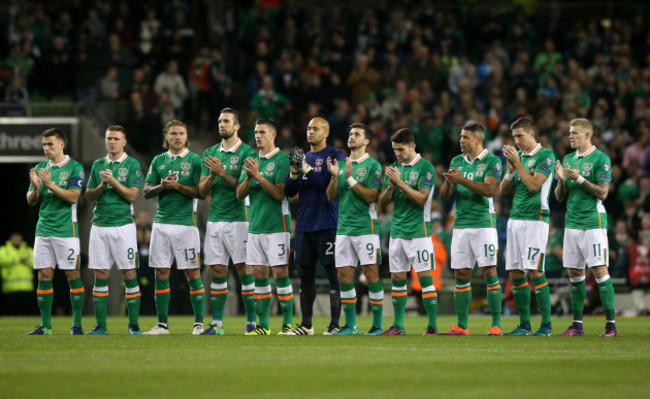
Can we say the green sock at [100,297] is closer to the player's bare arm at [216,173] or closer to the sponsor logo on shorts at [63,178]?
the sponsor logo on shorts at [63,178]

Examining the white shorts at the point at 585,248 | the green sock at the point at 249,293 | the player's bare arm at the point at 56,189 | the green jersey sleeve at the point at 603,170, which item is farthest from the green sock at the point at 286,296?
the green jersey sleeve at the point at 603,170

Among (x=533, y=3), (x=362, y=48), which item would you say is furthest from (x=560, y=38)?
(x=362, y=48)

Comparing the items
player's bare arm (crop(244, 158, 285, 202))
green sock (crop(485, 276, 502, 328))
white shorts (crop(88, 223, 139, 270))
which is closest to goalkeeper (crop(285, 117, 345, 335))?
player's bare arm (crop(244, 158, 285, 202))

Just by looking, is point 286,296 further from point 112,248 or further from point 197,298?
point 112,248

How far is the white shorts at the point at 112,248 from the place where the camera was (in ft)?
47.7

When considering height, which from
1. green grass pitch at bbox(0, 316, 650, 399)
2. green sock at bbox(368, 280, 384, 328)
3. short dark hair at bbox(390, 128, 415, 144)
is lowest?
green grass pitch at bbox(0, 316, 650, 399)

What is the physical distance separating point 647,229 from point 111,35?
1365 centimetres

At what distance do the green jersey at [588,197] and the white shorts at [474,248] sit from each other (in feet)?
3.45

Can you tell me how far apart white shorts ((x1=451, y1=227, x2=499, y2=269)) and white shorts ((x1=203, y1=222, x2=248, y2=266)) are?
2777 millimetres

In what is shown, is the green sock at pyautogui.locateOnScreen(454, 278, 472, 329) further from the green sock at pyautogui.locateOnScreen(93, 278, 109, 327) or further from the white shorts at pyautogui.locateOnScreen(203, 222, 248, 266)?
the green sock at pyautogui.locateOnScreen(93, 278, 109, 327)

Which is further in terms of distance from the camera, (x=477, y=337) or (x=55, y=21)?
(x=55, y=21)

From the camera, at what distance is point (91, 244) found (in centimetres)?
1466

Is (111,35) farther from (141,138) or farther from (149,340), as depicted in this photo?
(149,340)

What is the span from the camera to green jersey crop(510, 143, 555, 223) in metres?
14.0
